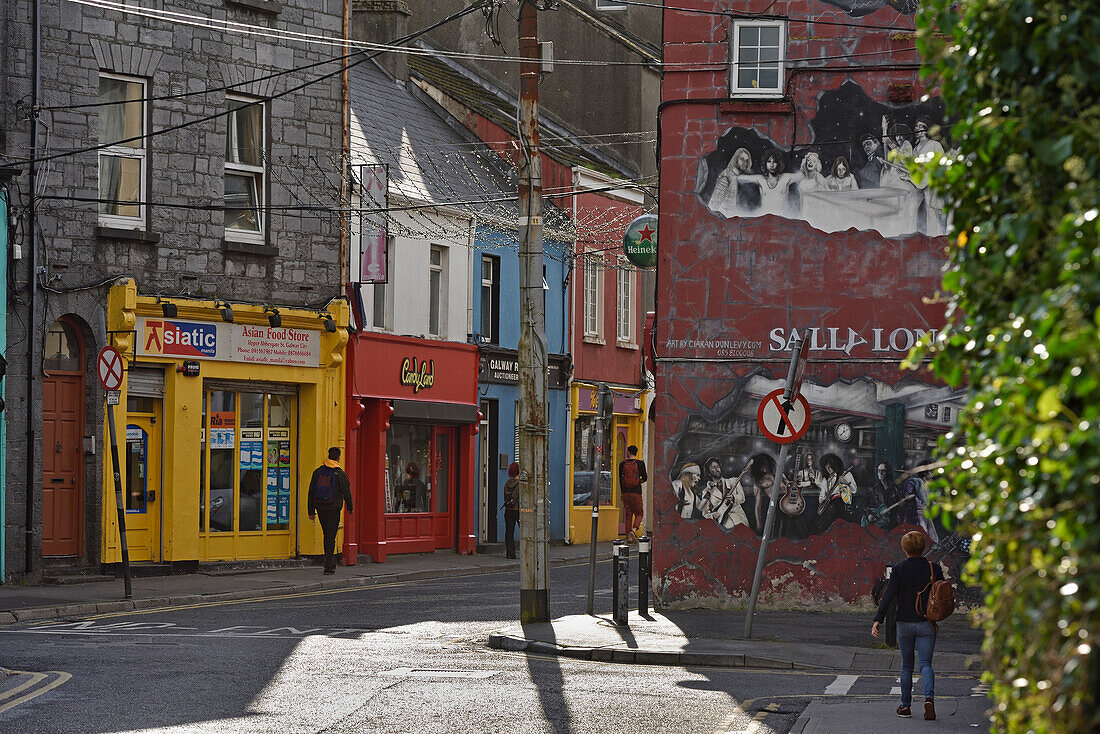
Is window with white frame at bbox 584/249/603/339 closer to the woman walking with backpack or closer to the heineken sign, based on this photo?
the heineken sign

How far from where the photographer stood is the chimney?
31.4m

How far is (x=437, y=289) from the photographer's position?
29.0 metres

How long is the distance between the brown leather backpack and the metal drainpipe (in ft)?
45.9

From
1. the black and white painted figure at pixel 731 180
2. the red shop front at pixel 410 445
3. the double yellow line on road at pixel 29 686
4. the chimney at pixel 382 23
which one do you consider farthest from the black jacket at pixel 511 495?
the double yellow line on road at pixel 29 686

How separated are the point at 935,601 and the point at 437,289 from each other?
19.3 meters

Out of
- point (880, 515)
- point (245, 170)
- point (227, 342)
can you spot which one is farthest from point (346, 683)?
point (245, 170)

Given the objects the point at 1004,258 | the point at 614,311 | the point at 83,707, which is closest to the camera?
the point at 1004,258

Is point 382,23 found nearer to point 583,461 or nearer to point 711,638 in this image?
point 583,461

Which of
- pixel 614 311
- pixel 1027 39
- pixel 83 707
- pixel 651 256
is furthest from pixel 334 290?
pixel 1027 39

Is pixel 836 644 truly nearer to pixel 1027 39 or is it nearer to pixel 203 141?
pixel 1027 39

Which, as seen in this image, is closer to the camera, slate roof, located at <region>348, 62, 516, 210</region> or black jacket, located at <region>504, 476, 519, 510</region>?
slate roof, located at <region>348, 62, 516, 210</region>

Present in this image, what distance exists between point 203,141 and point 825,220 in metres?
10.3

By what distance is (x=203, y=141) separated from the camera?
23.3 metres

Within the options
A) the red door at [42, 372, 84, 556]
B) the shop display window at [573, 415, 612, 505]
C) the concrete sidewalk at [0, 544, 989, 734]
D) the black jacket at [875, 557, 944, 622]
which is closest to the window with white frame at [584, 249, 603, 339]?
the shop display window at [573, 415, 612, 505]
